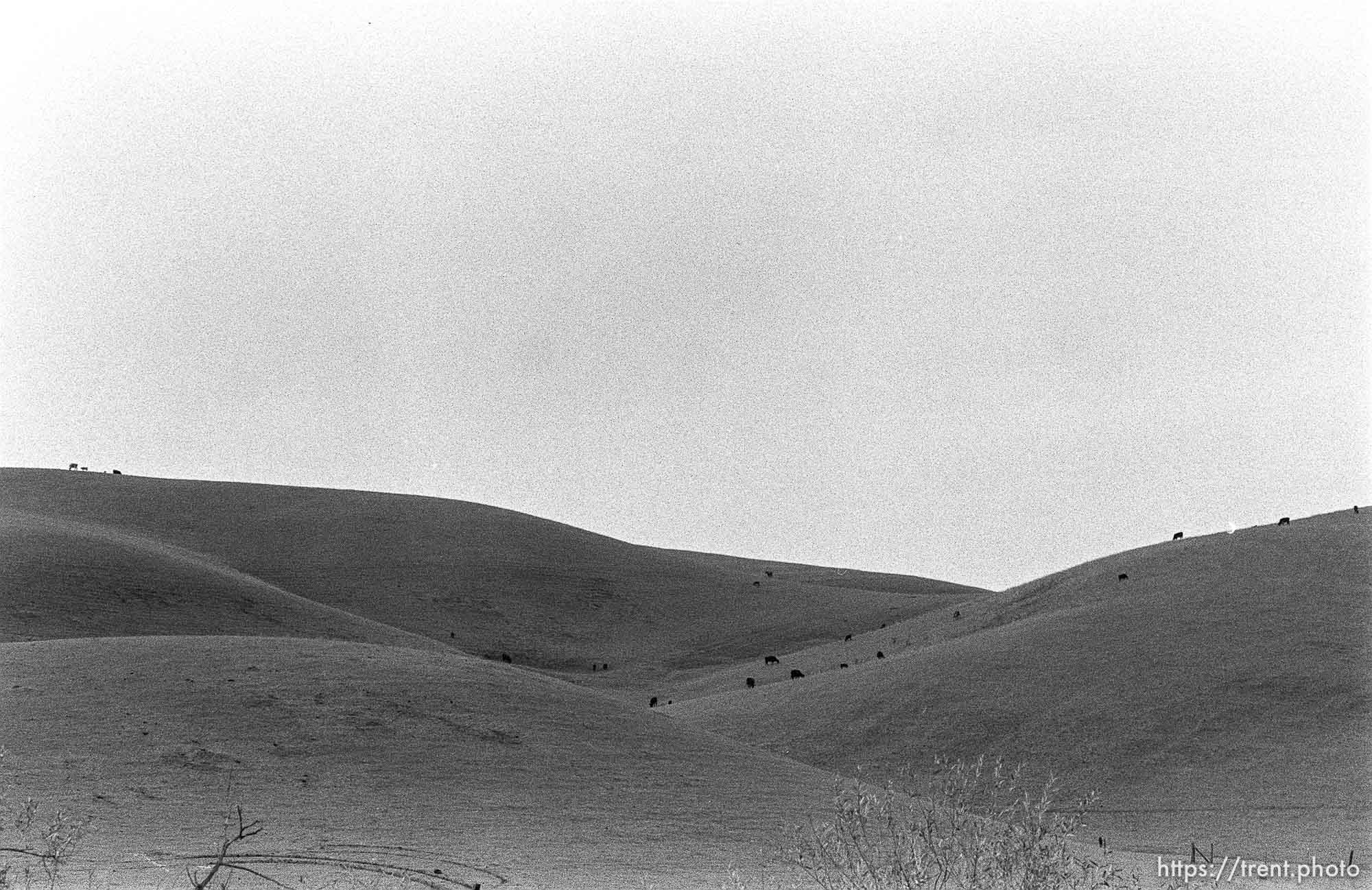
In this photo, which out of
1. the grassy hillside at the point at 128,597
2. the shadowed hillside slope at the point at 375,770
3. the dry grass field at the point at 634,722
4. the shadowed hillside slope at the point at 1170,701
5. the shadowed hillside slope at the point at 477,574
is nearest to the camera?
the shadowed hillside slope at the point at 375,770

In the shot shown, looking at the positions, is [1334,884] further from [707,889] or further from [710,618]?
[710,618]

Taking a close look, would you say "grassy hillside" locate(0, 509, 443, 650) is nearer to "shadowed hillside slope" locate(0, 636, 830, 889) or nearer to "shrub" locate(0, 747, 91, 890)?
"shadowed hillside slope" locate(0, 636, 830, 889)

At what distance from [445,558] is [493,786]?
48.0 metres

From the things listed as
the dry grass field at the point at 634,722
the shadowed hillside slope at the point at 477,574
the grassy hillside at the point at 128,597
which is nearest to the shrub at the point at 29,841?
the dry grass field at the point at 634,722

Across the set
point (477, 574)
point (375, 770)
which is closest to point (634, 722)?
point (375, 770)

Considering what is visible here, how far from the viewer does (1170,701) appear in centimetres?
2362

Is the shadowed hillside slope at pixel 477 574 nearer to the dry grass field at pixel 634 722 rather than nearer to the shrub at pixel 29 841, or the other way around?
the dry grass field at pixel 634 722

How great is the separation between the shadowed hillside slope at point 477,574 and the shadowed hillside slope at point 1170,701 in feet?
69.4

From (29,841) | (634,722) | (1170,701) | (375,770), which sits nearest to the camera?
(29,841)

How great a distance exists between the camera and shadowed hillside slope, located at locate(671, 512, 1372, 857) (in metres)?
19.8

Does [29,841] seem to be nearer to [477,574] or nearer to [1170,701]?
[1170,701]

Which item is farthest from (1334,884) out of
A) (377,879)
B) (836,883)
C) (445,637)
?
(445,637)

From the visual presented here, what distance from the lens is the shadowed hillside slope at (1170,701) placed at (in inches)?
779

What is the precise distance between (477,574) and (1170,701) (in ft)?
135
